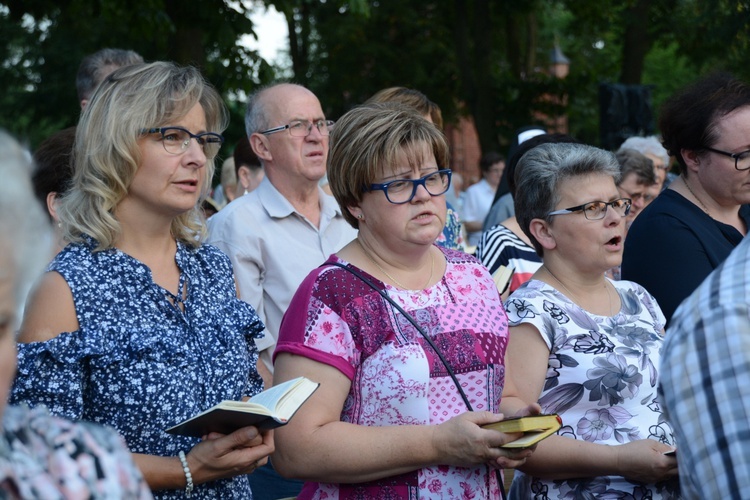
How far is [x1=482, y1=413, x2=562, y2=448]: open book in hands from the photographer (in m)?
2.68

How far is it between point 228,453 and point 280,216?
1950 millimetres

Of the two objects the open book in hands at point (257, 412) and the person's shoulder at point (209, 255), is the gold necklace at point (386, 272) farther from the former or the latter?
the open book in hands at point (257, 412)

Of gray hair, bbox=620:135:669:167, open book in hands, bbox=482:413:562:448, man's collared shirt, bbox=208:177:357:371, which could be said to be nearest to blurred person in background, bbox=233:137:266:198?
man's collared shirt, bbox=208:177:357:371

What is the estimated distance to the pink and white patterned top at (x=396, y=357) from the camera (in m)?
2.91

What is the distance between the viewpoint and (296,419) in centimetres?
289

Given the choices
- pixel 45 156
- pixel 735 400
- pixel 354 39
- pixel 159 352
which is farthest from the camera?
pixel 354 39

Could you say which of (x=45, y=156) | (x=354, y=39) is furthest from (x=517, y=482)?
(x=354, y=39)

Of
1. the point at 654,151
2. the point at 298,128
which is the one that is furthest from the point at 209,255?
the point at 654,151

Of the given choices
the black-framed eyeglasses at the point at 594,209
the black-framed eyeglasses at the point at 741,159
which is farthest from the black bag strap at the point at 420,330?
the black-framed eyeglasses at the point at 741,159

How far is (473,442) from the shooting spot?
276 cm

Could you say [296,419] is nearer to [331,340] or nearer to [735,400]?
[331,340]

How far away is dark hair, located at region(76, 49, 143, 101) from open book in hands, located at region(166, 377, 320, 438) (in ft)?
11.7

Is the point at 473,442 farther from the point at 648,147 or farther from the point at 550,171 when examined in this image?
the point at 648,147

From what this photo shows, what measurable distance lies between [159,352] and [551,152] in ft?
5.65
